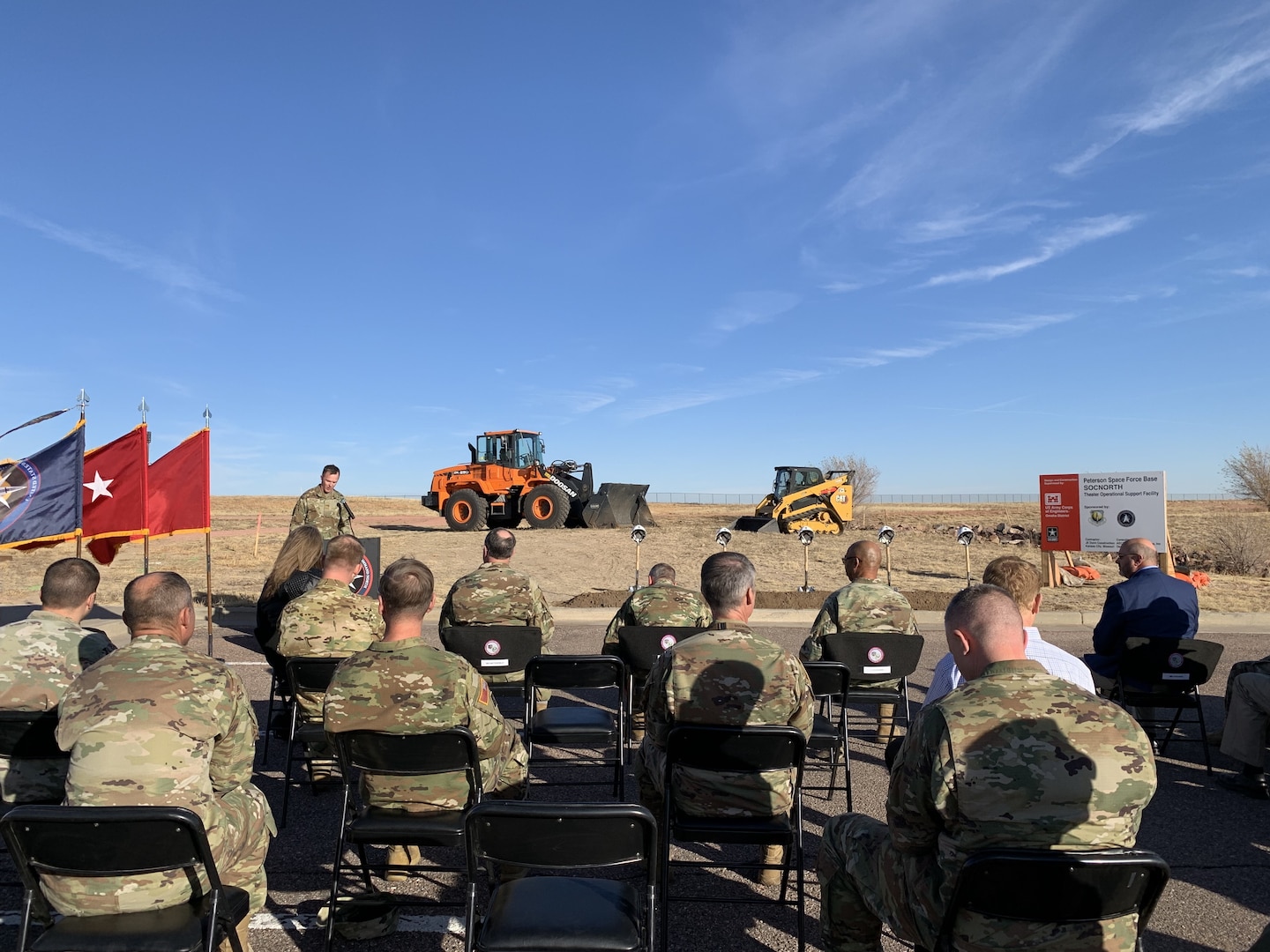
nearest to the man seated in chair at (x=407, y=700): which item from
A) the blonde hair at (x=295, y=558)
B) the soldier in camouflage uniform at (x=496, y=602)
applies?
the soldier in camouflage uniform at (x=496, y=602)

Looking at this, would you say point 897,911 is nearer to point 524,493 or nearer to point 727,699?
point 727,699

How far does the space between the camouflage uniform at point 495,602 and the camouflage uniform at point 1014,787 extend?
3618 mm

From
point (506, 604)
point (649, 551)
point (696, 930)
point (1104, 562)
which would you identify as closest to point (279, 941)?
point (696, 930)

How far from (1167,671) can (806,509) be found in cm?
2184

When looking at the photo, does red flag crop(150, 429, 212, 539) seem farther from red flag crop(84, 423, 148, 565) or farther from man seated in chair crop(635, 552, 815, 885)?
man seated in chair crop(635, 552, 815, 885)

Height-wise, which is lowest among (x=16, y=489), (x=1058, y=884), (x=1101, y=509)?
(x=1058, y=884)

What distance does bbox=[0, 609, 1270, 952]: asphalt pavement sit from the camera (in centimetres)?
345

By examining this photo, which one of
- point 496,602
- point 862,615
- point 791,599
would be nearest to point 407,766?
point 496,602

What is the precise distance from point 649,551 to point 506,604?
51.7ft

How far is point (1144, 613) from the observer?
5801mm

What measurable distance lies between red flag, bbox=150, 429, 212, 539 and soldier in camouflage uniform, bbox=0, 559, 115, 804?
5951mm

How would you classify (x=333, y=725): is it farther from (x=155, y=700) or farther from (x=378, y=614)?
(x=378, y=614)

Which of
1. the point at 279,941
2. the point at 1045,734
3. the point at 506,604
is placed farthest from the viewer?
the point at 506,604

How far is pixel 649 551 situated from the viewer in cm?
2156
